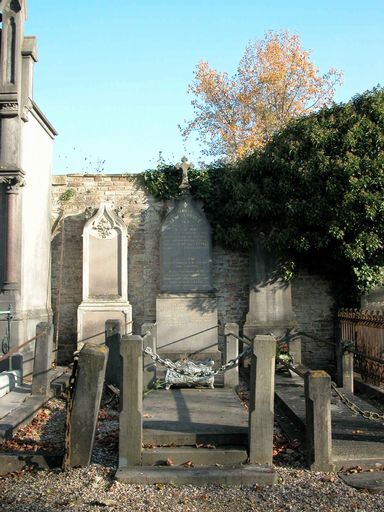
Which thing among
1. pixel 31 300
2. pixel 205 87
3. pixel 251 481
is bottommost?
pixel 251 481

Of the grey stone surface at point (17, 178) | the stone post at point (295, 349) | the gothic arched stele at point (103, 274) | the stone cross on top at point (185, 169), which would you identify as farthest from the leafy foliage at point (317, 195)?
the grey stone surface at point (17, 178)

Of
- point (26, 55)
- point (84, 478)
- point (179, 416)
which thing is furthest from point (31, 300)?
point (84, 478)

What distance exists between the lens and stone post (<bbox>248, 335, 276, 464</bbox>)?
559 centimetres

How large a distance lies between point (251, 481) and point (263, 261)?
9.15 m

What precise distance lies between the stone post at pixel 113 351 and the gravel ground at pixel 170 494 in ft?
13.0

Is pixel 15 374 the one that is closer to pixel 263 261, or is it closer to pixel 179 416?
pixel 179 416

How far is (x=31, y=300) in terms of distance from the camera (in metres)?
12.4

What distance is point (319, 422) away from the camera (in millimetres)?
5512

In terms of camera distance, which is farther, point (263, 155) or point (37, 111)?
point (263, 155)

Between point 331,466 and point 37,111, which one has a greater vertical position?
point 37,111

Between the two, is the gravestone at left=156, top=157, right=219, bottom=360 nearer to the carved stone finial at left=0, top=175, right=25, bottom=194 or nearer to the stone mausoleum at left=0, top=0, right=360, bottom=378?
the stone mausoleum at left=0, top=0, right=360, bottom=378

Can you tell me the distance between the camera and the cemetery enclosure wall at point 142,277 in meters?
14.4

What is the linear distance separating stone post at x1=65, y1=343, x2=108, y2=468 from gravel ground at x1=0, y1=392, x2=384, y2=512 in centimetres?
16

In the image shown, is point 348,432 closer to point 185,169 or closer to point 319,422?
point 319,422
